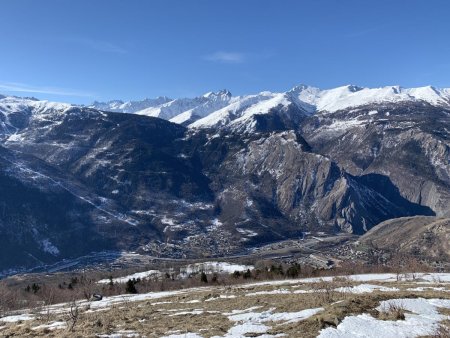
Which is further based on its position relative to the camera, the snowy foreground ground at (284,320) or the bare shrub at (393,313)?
the bare shrub at (393,313)

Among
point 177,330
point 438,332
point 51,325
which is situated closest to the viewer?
point 438,332

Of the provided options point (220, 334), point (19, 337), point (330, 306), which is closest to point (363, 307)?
point (330, 306)

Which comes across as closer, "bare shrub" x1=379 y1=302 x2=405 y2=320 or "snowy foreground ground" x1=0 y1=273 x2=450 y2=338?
"snowy foreground ground" x1=0 y1=273 x2=450 y2=338

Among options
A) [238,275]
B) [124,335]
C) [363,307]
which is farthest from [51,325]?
[238,275]

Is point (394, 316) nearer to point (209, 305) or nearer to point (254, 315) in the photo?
point (254, 315)

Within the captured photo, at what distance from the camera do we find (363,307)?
2664 cm

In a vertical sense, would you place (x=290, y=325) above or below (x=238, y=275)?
above

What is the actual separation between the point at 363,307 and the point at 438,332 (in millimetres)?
5843

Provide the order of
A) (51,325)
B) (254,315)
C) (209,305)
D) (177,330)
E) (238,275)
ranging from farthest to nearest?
(238,275), (209,305), (51,325), (254,315), (177,330)

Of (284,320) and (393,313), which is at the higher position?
(393,313)

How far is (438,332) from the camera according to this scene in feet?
69.2

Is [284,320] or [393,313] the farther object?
[284,320]

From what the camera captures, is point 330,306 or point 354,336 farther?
point 330,306

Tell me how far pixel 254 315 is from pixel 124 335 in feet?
26.0
